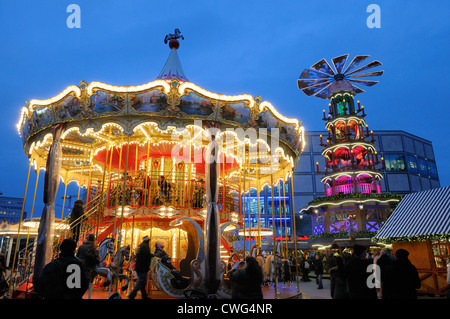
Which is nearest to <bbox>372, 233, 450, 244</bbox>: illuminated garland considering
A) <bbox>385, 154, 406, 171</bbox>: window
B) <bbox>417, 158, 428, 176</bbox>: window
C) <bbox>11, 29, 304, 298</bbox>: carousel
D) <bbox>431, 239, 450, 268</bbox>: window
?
<bbox>431, 239, 450, 268</bbox>: window

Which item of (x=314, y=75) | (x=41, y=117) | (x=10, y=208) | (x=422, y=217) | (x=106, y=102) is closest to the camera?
(x=106, y=102)

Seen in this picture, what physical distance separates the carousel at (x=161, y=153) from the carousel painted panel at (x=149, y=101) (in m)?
0.03

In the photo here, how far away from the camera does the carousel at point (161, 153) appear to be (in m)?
8.40

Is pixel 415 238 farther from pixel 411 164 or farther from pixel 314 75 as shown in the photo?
pixel 411 164

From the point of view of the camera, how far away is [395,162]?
48594 millimetres

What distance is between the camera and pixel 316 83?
34.0 m

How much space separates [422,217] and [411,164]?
44193 millimetres

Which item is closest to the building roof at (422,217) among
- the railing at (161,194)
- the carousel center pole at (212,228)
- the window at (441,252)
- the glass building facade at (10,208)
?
the window at (441,252)

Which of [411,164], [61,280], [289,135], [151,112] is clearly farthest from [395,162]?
[61,280]

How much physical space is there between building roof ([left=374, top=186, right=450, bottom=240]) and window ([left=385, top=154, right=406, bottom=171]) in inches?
→ 1568

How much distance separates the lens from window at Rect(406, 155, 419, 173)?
48.6 m

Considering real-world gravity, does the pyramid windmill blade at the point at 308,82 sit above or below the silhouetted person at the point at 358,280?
above

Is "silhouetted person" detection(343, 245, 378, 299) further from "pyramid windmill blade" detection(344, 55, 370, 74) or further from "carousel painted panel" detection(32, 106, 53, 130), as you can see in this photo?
"pyramid windmill blade" detection(344, 55, 370, 74)

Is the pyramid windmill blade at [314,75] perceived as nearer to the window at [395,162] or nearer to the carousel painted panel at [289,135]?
the window at [395,162]
